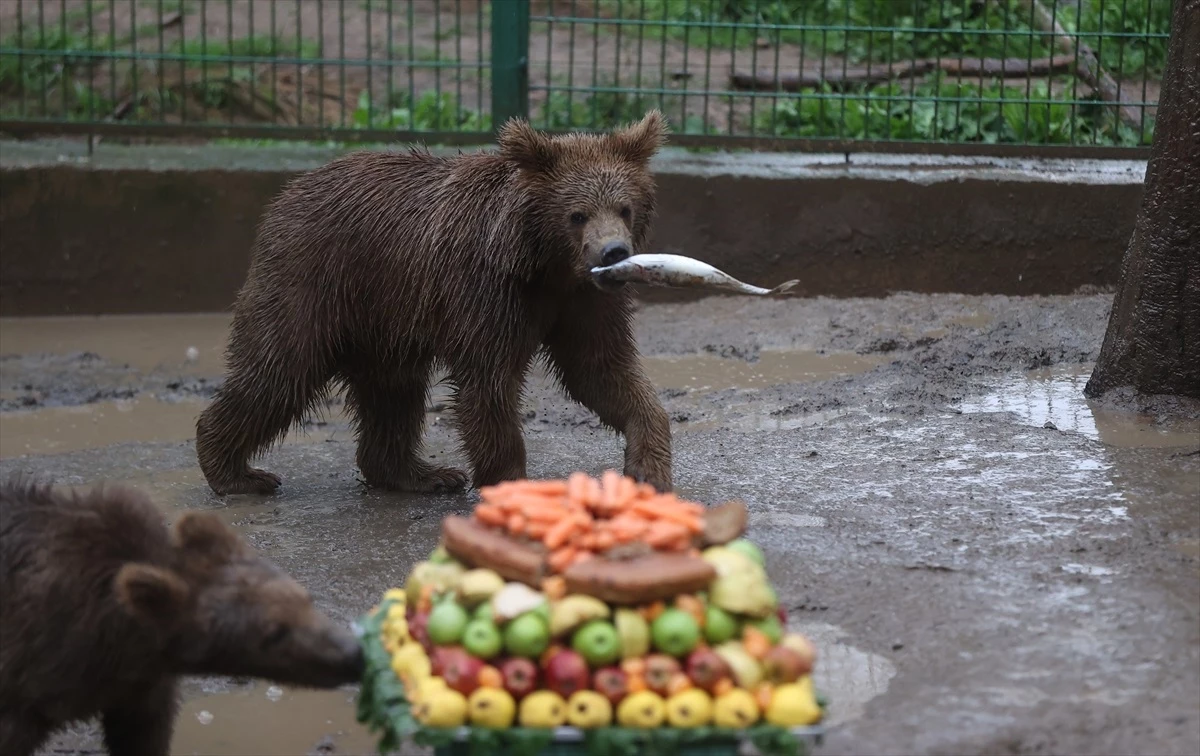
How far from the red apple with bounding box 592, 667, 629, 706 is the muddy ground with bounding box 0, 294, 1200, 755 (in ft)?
3.61

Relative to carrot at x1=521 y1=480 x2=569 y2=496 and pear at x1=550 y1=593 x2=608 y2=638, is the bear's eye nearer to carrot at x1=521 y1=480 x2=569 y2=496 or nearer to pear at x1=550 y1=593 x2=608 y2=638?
carrot at x1=521 y1=480 x2=569 y2=496

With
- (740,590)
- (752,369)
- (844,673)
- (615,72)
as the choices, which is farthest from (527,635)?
(615,72)

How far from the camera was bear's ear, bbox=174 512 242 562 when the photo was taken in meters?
4.32

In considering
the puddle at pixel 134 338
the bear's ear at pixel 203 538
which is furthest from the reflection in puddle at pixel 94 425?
the bear's ear at pixel 203 538

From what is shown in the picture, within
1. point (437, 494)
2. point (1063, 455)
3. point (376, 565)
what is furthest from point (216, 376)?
point (1063, 455)

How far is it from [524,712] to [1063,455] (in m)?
3.92

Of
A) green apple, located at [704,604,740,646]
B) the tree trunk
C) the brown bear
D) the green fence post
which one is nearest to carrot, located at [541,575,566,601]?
green apple, located at [704,604,740,646]

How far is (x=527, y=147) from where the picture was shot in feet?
20.8

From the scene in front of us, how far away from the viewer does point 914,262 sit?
10.9m

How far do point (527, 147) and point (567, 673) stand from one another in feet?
11.1

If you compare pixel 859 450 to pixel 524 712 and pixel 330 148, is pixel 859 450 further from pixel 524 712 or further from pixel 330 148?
pixel 330 148

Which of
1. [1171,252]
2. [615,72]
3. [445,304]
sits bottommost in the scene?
[445,304]

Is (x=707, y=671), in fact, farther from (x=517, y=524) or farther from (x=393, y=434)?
(x=393, y=434)

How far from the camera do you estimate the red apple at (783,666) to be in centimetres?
341
